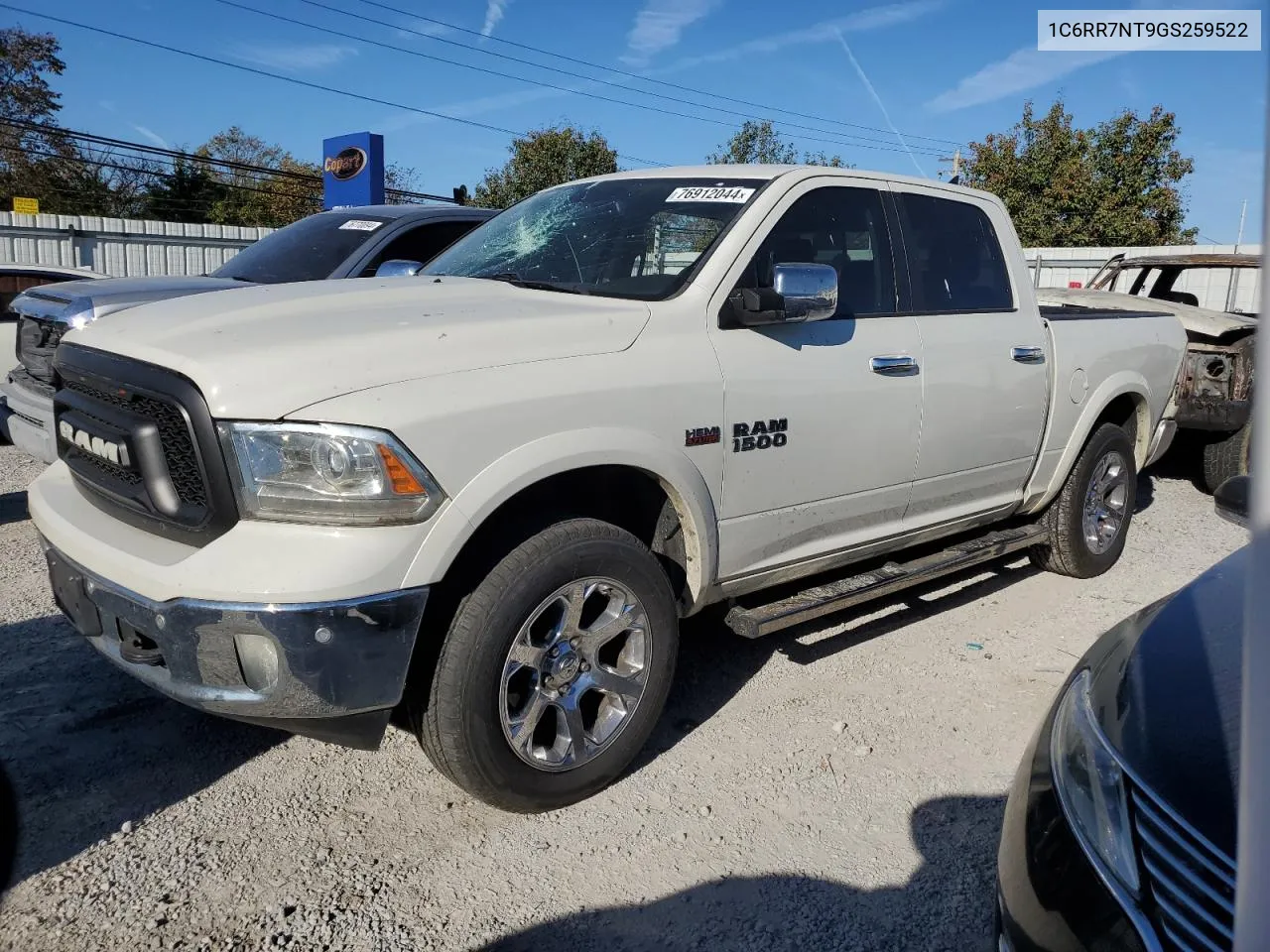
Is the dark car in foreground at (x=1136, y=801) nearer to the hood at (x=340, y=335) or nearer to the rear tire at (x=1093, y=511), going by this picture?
the hood at (x=340, y=335)


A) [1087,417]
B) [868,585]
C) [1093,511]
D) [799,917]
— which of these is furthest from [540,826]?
[1093,511]

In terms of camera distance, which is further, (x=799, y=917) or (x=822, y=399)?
(x=822, y=399)

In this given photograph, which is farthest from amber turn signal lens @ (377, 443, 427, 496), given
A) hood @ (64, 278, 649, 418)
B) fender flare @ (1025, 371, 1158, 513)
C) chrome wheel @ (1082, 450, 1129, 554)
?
chrome wheel @ (1082, 450, 1129, 554)

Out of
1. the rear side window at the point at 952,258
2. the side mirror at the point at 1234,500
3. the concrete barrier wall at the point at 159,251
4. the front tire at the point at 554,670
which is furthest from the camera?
the concrete barrier wall at the point at 159,251

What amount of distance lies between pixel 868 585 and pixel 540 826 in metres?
1.65

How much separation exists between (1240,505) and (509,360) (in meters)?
1.86

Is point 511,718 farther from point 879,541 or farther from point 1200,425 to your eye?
point 1200,425

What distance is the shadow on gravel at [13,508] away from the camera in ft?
19.5

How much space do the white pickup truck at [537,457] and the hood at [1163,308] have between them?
12.9ft

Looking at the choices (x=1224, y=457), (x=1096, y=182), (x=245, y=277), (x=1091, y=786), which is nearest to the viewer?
(x=1091, y=786)

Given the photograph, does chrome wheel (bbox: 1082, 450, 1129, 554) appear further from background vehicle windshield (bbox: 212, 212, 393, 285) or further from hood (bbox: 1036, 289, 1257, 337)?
background vehicle windshield (bbox: 212, 212, 393, 285)

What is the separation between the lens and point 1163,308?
8.10 meters

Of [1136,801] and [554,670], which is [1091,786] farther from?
[554,670]

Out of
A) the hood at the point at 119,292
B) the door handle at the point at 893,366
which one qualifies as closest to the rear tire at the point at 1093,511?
the door handle at the point at 893,366
